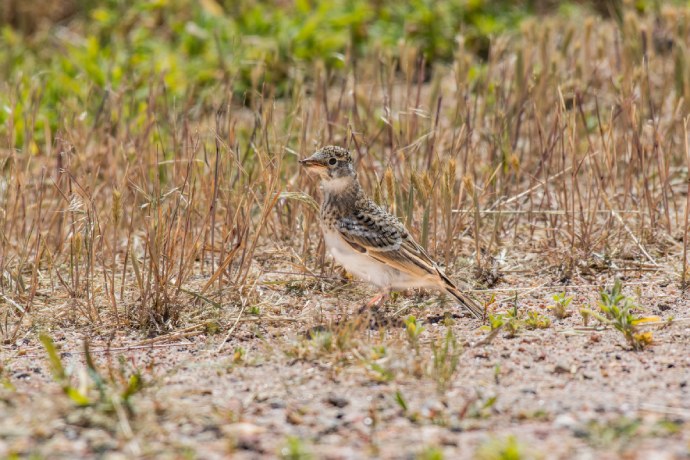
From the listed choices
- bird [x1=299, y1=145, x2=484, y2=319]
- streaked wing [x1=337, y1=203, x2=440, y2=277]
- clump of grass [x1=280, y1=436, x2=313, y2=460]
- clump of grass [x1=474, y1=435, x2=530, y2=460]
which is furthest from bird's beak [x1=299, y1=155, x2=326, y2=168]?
clump of grass [x1=474, y1=435, x2=530, y2=460]

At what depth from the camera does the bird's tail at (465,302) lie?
4.63m

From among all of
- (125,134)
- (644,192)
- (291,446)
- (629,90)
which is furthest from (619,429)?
(125,134)

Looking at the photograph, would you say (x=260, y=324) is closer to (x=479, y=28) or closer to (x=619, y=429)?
(x=619, y=429)

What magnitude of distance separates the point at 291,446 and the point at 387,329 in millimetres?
1502

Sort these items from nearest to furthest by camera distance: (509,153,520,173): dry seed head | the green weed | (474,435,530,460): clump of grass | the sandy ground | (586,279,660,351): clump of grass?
(474,435,530,460): clump of grass
the sandy ground
(586,279,660,351): clump of grass
the green weed
(509,153,520,173): dry seed head

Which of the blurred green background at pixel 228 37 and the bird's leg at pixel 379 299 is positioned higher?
the blurred green background at pixel 228 37

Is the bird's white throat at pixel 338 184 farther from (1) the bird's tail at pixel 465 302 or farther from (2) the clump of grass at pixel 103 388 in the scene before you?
(2) the clump of grass at pixel 103 388


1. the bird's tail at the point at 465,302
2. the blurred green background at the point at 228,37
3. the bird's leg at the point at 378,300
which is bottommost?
the bird's leg at the point at 378,300

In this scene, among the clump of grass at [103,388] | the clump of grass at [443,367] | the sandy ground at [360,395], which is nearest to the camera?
the sandy ground at [360,395]

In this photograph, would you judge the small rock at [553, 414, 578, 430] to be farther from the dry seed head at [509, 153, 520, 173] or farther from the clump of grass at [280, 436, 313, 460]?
the dry seed head at [509, 153, 520, 173]

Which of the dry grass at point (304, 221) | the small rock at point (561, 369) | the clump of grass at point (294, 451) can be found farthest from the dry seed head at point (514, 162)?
the clump of grass at point (294, 451)

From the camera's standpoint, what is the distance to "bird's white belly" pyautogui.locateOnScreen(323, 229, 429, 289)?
4.81 metres

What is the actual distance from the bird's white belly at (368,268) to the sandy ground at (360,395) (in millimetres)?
219

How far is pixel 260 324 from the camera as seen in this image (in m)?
4.66
